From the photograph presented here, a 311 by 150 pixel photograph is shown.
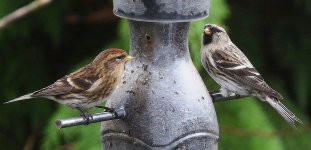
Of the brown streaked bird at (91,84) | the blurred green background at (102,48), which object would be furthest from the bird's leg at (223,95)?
the blurred green background at (102,48)

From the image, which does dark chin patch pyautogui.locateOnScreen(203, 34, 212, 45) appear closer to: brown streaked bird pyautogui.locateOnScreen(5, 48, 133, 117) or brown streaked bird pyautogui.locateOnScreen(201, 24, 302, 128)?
brown streaked bird pyautogui.locateOnScreen(201, 24, 302, 128)

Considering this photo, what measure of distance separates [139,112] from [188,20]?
1.09 ft

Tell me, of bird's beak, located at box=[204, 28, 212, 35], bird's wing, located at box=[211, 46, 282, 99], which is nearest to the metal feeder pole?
bird's beak, located at box=[204, 28, 212, 35]

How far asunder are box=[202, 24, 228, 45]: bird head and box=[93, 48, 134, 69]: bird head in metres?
0.52

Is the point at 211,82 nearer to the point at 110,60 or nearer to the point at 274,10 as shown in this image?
the point at 274,10

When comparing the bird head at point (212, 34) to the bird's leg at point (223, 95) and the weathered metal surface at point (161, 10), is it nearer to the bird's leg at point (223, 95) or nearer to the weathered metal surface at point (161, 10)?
the bird's leg at point (223, 95)

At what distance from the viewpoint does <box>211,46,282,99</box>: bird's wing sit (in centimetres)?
341

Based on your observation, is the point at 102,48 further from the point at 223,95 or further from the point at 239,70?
the point at 223,95

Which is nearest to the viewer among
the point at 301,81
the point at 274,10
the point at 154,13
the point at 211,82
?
the point at 154,13

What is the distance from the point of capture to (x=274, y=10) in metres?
4.70

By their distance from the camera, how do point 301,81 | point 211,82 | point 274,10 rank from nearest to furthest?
point 211,82
point 301,81
point 274,10

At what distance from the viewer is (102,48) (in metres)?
4.15

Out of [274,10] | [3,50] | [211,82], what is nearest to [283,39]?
[274,10]

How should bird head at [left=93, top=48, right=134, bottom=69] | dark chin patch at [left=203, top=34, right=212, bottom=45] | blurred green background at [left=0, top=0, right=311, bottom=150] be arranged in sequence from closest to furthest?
→ 1. bird head at [left=93, top=48, right=134, bottom=69]
2. dark chin patch at [left=203, top=34, right=212, bottom=45]
3. blurred green background at [left=0, top=0, right=311, bottom=150]
